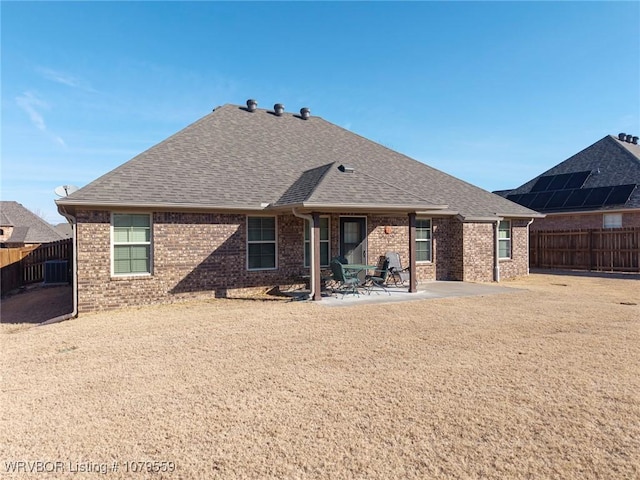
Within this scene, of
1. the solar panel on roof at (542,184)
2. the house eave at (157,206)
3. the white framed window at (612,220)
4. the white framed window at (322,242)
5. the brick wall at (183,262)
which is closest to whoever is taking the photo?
the house eave at (157,206)

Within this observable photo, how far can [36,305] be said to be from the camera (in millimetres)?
12164

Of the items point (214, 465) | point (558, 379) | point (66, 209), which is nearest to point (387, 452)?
point (214, 465)

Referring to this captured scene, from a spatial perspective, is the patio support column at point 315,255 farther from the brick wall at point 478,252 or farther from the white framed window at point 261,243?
the brick wall at point 478,252

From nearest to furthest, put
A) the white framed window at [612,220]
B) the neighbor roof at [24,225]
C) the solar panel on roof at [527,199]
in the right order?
1. the white framed window at [612,220]
2. the solar panel on roof at [527,199]
3. the neighbor roof at [24,225]

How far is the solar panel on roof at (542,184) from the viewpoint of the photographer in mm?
26247

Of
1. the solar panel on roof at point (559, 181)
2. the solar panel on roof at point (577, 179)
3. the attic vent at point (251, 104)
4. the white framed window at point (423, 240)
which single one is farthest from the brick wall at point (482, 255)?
the solar panel on roof at point (559, 181)

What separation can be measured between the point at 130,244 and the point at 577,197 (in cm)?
2338

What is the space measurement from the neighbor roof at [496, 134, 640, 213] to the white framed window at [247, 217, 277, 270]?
1807 centimetres

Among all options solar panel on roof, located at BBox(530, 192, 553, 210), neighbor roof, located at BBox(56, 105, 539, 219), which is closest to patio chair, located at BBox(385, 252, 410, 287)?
neighbor roof, located at BBox(56, 105, 539, 219)

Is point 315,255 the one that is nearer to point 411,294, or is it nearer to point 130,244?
point 411,294

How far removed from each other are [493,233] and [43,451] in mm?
15577

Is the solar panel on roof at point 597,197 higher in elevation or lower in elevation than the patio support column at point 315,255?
higher

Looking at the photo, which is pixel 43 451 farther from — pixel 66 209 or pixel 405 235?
pixel 405 235

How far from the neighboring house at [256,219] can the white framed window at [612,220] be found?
7285 millimetres
